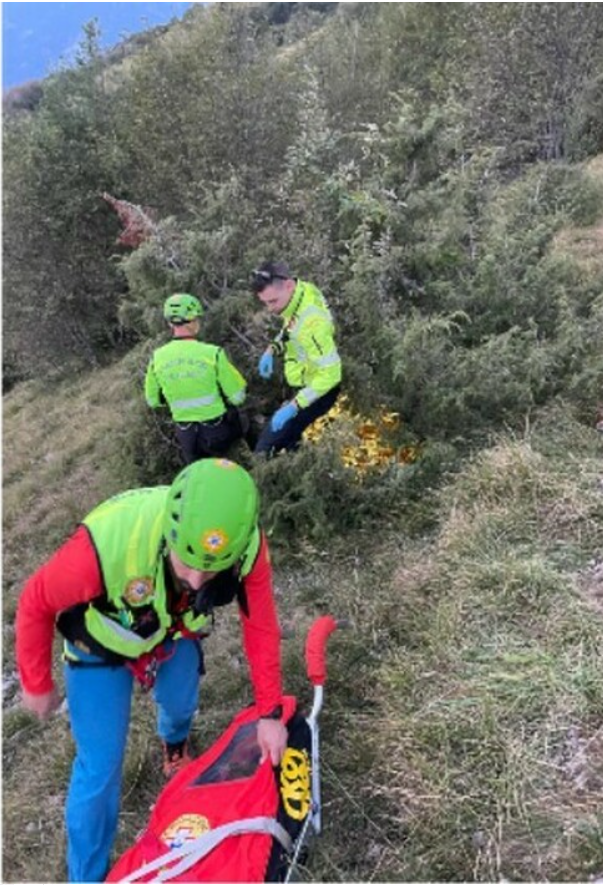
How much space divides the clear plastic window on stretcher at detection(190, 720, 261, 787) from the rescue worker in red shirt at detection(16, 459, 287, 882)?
23cm

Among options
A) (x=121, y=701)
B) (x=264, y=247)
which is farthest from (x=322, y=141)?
(x=121, y=701)

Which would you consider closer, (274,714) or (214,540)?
(214,540)

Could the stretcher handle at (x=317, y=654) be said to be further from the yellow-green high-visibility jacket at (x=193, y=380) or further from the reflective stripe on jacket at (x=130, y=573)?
the yellow-green high-visibility jacket at (x=193, y=380)

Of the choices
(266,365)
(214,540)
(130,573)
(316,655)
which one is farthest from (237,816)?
(266,365)

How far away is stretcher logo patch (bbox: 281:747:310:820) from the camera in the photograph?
345cm

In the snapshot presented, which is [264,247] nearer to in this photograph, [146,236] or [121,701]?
[146,236]

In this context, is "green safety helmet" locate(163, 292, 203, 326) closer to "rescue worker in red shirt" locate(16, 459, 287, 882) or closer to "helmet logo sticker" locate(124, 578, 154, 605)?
"rescue worker in red shirt" locate(16, 459, 287, 882)

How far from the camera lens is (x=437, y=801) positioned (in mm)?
3416

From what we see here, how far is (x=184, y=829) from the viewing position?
3.36m

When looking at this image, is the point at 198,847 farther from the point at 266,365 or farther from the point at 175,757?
the point at 266,365

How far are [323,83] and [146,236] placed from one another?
1142cm

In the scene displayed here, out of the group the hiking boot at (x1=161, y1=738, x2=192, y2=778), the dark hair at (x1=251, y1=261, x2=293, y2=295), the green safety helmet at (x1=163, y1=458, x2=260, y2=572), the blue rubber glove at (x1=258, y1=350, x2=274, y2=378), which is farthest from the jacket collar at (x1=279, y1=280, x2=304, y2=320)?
the green safety helmet at (x1=163, y1=458, x2=260, y2=572)

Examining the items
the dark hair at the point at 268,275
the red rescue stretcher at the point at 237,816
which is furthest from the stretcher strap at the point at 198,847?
the dark hair at the point at 268,275

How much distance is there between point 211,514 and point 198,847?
1.39 meters
